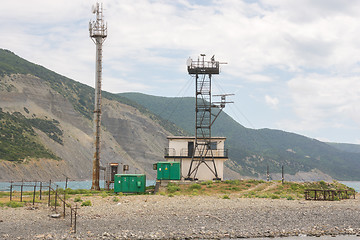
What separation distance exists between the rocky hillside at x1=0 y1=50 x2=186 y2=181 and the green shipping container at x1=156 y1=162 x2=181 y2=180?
65966mm

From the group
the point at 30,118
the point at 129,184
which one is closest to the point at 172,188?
the point at 129,184

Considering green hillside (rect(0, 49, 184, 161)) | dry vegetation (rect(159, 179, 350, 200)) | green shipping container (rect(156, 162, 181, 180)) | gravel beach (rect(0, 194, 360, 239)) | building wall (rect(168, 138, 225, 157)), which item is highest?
green hillside (rect(0, 49, 184, 161))

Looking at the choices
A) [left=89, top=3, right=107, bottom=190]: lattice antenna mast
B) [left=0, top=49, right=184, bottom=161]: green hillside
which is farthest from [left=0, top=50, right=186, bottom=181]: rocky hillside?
[left=89, top=3, right=107, bottom=190]: lattice antenna mast

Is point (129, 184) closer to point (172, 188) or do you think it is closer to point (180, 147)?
point (172, 188)

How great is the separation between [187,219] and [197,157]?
2039 cm

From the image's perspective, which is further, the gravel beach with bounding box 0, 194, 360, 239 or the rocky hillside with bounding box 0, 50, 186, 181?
the rocky hillside with bounding box 0, 50, 186, 181

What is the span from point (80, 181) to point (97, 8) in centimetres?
7396

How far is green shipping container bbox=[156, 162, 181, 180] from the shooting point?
44.9 meters

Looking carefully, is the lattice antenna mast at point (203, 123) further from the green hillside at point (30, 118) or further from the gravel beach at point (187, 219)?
the green hillside at point (30, 118)

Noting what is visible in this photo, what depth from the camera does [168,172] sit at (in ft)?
147

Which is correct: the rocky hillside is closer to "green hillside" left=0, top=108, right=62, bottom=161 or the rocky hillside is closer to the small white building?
"green hillside" left=0, top=108, right=62, bottom=161

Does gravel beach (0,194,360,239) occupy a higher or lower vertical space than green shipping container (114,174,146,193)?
lower

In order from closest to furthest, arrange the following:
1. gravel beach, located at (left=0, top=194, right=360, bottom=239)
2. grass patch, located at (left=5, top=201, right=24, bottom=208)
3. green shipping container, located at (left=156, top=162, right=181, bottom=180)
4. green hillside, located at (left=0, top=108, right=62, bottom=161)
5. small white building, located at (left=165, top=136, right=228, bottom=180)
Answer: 1. gravel beach, located at (left=0, top=194, right=360, bottom=239)
2. grass patch, located at (left=5, top=201, right=24, bottom=208)
3. green shipping container, located at (left=156, top=162, right=181, bottom=180)
4. small white building, located at (left=165, top=136, right=228, bottom=180)
5. green hillside, located at (left=0, top=108, right=62, bottom=161)

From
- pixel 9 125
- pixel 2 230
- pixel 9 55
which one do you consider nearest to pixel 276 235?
pixel 2 230
